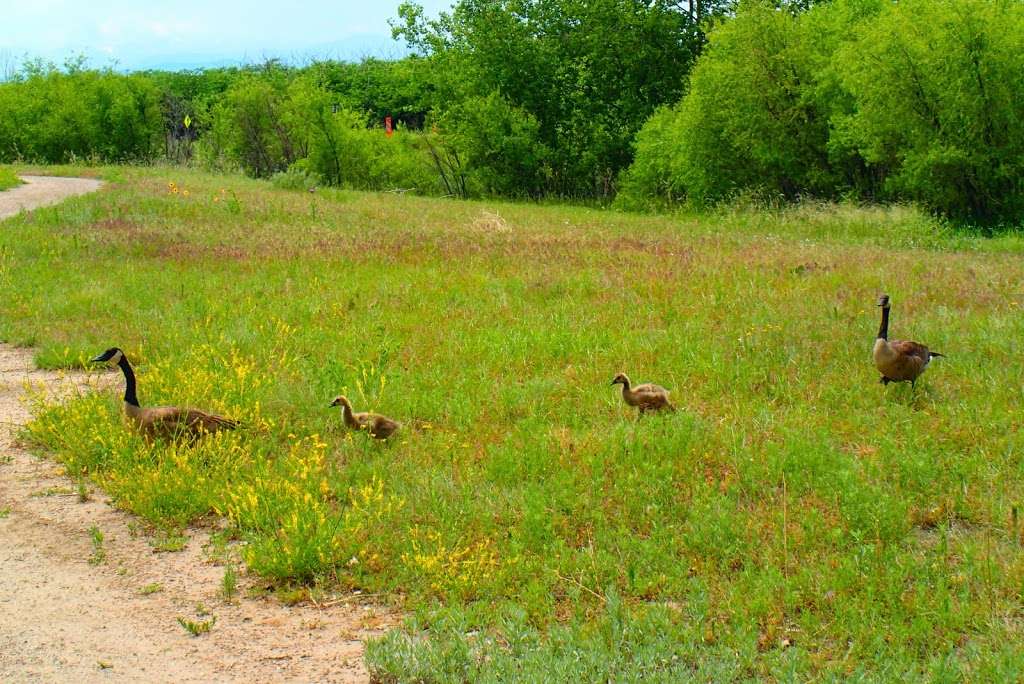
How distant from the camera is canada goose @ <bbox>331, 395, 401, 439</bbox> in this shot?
782cm

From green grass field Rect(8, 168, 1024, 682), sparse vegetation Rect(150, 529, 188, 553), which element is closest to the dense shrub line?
green grass field Rect(8, 168, 1024, 682)

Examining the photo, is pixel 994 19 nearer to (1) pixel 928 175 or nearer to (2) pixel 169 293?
(1) pixel 928 175

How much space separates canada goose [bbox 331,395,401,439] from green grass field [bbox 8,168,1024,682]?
0.11 metres

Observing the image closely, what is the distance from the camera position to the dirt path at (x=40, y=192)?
2360 cm

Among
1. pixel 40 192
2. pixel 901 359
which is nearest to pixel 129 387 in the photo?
pixel 901 359

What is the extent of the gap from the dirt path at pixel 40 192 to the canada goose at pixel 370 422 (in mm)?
16110

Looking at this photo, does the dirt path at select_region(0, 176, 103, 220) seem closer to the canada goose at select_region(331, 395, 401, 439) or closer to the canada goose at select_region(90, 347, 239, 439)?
the canada goose at select_region(90, 347, 239, 439)

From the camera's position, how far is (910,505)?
20.8 ft

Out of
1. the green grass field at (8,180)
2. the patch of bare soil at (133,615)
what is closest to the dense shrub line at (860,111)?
the green grass field at (8,180)

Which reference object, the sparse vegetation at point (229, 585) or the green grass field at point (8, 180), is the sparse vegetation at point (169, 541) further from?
the green grass field at point (8, 180)

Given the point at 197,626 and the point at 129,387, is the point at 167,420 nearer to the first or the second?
the point at 129,387

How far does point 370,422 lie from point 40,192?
23331 mm

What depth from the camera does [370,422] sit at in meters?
7.83

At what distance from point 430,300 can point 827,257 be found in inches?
264
